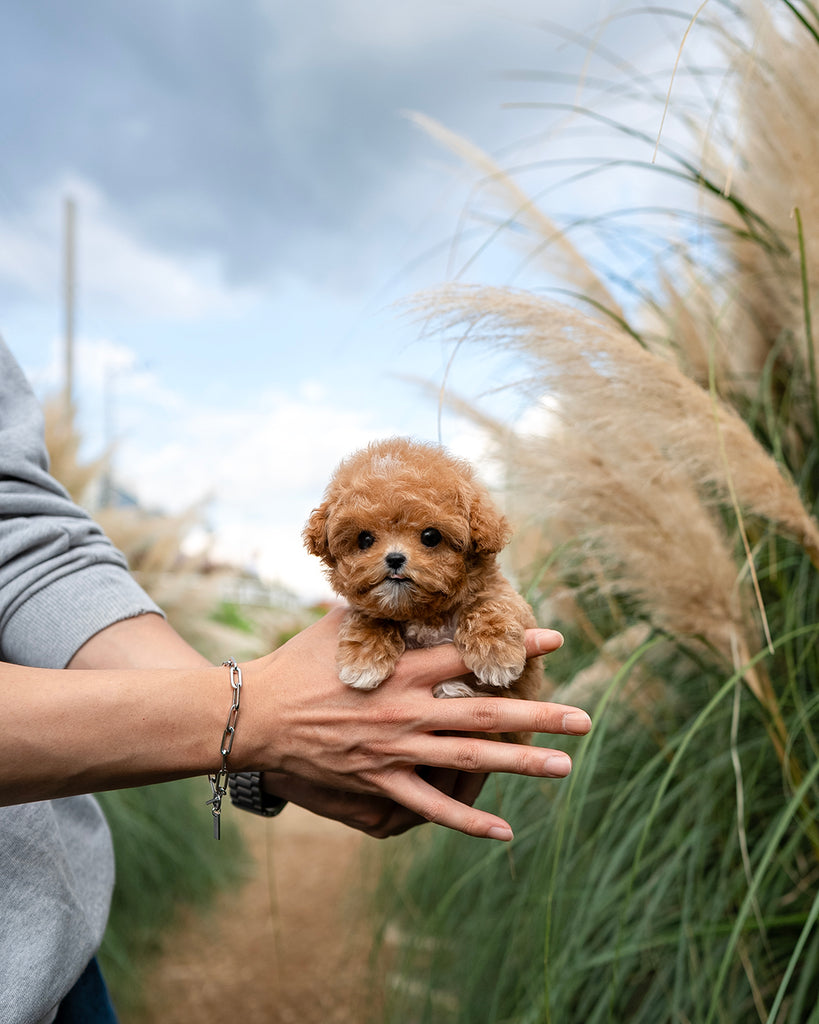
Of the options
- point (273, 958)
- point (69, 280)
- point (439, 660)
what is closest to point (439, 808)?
point (439, 660)

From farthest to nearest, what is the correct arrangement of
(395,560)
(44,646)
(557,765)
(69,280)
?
(69,280) → (44,646) → (557,765) → (395,560)

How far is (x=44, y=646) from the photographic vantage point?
42.9 inches

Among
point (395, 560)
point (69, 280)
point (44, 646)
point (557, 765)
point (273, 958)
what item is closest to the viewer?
point (395, 560)

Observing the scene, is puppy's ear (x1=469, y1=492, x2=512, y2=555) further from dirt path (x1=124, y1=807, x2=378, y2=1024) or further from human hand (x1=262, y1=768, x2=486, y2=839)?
dirt path (x1=124, y1=807, x2=378, y2=1024)

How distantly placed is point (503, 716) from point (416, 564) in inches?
9.4

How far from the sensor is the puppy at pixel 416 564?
814mm

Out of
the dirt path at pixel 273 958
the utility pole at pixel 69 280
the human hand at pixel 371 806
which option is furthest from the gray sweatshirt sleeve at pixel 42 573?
the utility pole at pixel 69 280

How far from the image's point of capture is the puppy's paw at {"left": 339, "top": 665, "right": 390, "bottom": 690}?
863 mm

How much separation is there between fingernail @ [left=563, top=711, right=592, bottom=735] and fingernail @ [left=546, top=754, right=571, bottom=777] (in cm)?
4

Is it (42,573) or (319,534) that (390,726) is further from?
(42,573)

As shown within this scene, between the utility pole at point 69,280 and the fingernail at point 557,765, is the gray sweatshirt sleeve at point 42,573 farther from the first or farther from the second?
the utility pole at point 69,280

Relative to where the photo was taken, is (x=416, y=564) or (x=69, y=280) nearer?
(x=416, y=564)

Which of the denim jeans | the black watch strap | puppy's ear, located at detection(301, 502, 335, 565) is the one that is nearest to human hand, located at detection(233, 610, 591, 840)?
puppy's ear, located at detection(301, 502, 335, 565)

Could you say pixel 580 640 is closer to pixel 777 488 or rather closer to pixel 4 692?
pixel 777 488
